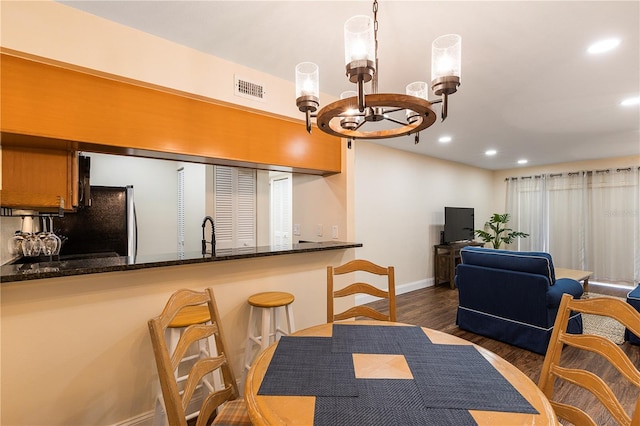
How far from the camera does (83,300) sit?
1.74 meters

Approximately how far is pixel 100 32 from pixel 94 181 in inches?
134

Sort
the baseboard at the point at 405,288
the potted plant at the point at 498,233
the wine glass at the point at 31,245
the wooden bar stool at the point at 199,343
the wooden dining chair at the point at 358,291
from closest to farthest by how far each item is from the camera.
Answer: the wooden bar stool at the point at 199,343 → the wooden dining chair at the point at 358,291 → the wine glass at the point at 31,245 → the baseboard at the point at 405,288 → the potted plant at the point at 498,233

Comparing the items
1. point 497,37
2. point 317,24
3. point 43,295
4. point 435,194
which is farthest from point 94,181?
point 435,194

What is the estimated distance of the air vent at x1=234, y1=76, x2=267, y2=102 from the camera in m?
A: 2.36

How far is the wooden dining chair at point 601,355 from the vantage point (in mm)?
1021

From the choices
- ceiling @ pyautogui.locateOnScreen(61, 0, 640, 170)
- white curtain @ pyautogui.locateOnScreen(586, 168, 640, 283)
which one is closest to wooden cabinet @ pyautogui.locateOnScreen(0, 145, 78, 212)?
ceiling @ pyautogui.locateOnScreen(61, 0, 640, 170)

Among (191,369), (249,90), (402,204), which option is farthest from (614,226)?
(191,369)

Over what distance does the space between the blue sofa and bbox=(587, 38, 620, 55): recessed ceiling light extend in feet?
6.01

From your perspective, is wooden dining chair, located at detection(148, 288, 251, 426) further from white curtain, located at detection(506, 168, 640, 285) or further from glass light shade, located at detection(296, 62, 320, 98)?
white curtain, located at detection(506, 168, 640, 285)

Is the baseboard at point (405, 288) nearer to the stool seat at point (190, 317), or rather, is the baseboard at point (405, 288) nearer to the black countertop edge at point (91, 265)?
the black countertop edge at point (91, 265)

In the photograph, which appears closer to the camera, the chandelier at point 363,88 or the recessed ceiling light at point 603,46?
the chandelier at point 363,88

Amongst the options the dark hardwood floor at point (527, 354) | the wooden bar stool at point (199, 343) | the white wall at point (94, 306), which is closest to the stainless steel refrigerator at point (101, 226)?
the white wall at point (94, 306)

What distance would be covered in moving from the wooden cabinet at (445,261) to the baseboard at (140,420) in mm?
5018

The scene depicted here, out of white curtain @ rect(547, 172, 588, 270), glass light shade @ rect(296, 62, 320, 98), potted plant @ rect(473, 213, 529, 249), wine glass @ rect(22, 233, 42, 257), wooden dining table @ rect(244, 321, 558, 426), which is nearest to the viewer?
wooden dining table @ rect(244, 321, 558, 426)
